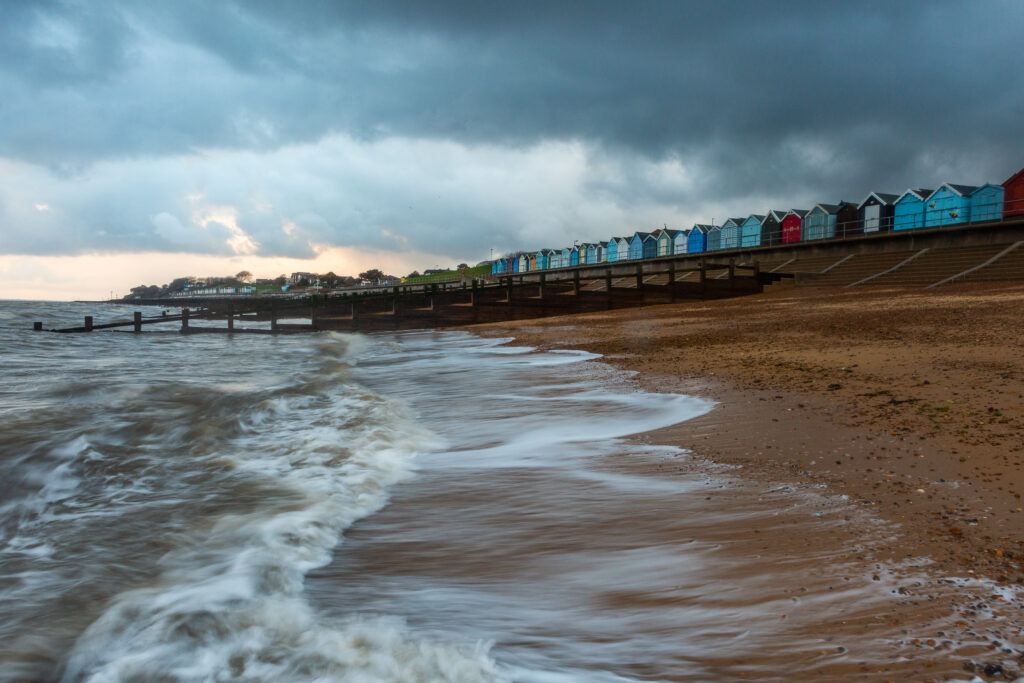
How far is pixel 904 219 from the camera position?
44.5 metres

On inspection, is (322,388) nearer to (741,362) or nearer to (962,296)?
(741,362)

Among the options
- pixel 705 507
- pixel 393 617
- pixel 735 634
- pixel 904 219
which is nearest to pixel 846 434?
pixel 705 507

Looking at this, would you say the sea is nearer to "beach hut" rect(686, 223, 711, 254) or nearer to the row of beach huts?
the row of beach huts

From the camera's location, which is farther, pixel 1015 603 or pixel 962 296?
pixel 962 296

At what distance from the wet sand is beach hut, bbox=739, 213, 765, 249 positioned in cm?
5065

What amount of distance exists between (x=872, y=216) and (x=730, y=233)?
1388 cm

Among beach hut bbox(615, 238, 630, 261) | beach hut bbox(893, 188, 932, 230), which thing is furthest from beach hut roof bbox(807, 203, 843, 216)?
beach hut bbox(615, 238, 630, 261)

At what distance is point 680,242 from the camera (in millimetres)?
66250

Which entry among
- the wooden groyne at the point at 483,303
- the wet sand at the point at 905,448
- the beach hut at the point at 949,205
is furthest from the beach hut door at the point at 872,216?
the wet sand at the point at 905,448

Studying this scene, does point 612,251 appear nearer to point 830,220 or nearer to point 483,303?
point 830,220

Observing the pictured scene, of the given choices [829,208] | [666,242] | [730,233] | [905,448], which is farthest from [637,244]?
[905,448]

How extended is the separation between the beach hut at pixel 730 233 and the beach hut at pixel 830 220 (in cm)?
879

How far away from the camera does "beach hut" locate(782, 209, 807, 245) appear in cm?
5178

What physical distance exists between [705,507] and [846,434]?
5.64 feet
